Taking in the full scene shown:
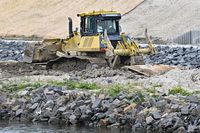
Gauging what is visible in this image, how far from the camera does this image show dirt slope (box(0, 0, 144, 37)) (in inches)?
2403

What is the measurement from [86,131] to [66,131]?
0.51m

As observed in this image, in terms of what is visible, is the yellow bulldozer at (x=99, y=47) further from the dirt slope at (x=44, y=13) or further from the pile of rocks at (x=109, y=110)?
the dirt slope at (x=44, y=13)

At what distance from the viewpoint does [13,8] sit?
7025 centimetres

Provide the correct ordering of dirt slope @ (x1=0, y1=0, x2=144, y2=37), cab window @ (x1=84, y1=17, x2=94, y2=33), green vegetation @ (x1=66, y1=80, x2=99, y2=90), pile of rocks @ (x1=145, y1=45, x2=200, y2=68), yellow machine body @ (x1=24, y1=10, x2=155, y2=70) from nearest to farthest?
green vegetation @ (x1=66, y1=80, x2=99, y2=90) < yellow machine body @ (x1=24, y1=10, x2=155, y2=70) < cab window @ (x1=84, y1=17, x2=94, y2=33) < pile of rocks @ (x1=145, y1=45, x2=200, y2=68) < dirt slope @ (x1=0, y1=0, x2=144, y2=37)

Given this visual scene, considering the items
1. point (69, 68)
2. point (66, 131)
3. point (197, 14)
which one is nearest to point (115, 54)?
point (69, 68)

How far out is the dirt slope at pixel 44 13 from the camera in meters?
61.0

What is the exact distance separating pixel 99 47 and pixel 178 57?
8282 mm

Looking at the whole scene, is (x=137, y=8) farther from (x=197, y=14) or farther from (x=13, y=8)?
(x=13, y=8)

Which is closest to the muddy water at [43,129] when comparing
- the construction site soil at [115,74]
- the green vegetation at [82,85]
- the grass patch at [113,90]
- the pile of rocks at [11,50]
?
the grass patch at [113,90]

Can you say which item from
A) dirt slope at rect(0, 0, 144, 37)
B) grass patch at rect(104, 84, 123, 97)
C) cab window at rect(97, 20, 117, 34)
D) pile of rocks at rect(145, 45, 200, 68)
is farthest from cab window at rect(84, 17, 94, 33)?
dirt slope at rect(0, 0, 144, 37)

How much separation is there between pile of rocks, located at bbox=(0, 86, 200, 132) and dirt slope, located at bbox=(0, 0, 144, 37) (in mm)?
38479

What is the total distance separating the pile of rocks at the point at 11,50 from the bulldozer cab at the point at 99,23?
10.6 m

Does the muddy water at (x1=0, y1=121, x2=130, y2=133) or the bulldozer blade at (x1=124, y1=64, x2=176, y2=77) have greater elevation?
the bulldozer blade at (x1=124, y1=64, x2=176, y2=77)

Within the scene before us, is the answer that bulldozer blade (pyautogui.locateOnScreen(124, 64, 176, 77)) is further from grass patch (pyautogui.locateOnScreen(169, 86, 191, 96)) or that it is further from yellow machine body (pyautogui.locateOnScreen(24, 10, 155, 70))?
grass patch (pyautogui.locateOnScreen(169, 86, 191, 96))
